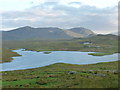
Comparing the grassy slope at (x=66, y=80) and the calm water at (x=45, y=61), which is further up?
the grassy slope at (x=66, y=80)

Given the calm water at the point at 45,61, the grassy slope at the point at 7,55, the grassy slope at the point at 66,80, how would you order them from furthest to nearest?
the grassy slope at the point at 7,55 → the calm water at the point at 45,61 → the grassy slope at the point at 66,80

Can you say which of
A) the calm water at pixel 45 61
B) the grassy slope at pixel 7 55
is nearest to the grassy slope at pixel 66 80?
the calm water at pixel 45 61

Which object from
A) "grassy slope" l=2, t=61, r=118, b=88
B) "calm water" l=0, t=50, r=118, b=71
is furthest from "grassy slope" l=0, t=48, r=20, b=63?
"grassy slope" l=2, t=61, r=118, b=88

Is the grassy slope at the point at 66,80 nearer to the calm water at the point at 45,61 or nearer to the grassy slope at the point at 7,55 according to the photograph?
the calm water at the point at 45,61

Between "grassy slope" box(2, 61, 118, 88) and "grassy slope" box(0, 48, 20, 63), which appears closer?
"grassy slope" box(2, 61, 118, 88)

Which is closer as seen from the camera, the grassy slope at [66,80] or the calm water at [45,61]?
the grassy slope at [66,80]

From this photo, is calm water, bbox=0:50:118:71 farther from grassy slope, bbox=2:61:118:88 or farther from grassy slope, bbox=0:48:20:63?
grassy slope, bbox=2:61:118:88

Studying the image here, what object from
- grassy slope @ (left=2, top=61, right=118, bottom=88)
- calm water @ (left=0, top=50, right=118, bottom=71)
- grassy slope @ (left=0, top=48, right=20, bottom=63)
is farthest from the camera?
grassy slope @ (left=0, top=48, right=20, bottom=63)

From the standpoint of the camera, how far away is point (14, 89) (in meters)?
22.2

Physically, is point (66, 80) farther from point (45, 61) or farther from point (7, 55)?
point (7, 55)

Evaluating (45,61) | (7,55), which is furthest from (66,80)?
(7,55)

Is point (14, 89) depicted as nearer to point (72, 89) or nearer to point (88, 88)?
point (72, 89)

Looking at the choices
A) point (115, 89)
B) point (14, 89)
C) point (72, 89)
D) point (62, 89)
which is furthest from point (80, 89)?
point (14, 89)

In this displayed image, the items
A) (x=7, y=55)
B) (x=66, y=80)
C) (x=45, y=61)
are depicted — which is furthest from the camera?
(x=7, y=55)
